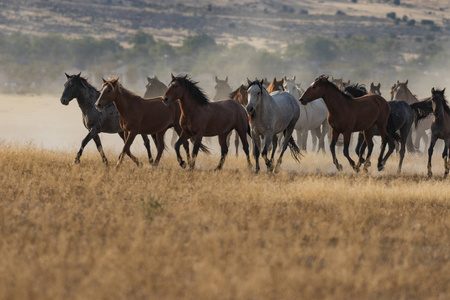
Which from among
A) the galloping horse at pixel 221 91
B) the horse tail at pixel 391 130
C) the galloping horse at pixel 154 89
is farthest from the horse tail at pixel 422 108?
the galloping horse at pixel 221 91

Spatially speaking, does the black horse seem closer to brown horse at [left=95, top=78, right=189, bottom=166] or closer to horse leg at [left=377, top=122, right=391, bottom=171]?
horse leg at [left=377, top=122, right=391, bottom=171]

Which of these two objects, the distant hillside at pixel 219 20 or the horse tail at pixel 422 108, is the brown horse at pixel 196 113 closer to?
the horse tail at pixel 422 108

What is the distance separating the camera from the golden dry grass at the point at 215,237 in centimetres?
681

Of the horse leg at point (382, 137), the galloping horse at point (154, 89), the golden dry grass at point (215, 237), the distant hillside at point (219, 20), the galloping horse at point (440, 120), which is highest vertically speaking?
the distant hillside at point (219, 20)

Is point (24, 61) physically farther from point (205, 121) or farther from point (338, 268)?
point (338, 268)

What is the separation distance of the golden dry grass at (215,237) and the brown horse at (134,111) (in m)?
1.11

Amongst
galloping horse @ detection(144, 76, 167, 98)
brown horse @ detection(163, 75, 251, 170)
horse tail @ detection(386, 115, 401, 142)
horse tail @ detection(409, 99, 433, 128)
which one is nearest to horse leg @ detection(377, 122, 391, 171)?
horse tail @ detection(386, 115, 401, 142)

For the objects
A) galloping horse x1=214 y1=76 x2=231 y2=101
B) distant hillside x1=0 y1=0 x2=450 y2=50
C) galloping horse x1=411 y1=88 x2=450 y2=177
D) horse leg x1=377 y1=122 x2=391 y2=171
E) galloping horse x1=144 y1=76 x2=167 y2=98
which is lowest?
horse leg x1=377 y1=122 x2=391 y2=171

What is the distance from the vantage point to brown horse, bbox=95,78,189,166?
14500 millimetres

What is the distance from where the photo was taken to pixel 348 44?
105 meters

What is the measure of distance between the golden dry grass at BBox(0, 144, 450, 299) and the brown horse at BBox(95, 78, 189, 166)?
3.63 ft

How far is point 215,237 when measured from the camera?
8.41 metres

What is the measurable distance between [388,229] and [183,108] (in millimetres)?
6214

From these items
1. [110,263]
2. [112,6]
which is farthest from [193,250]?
[112,6]
